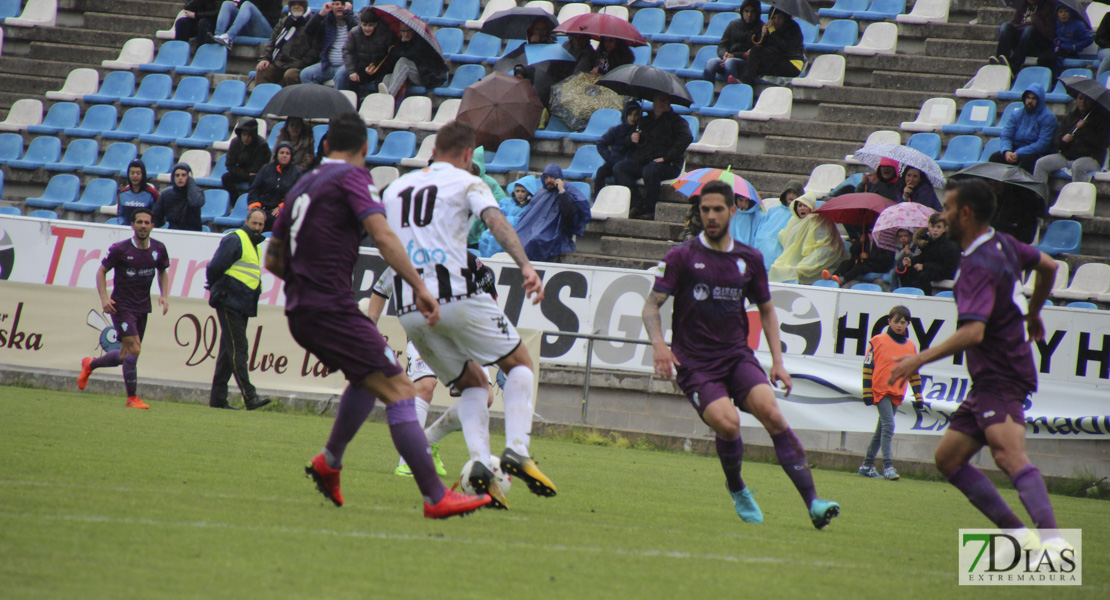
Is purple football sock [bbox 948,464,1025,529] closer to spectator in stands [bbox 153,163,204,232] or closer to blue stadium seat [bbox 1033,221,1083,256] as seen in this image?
blue stadium seat [bbox 1033,221,1083,256]

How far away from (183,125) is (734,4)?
409 inches

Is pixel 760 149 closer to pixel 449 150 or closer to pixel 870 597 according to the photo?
pixel 449 150

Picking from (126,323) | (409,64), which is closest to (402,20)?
(409,64)

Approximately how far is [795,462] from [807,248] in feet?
26.7

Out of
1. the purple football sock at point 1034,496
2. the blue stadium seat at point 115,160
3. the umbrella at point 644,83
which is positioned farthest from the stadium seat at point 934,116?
the blue stadium seat at point 115,160

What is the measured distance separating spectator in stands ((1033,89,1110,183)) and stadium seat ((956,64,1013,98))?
178 centimetres

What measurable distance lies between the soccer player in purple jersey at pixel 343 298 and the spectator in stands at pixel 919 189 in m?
10.3

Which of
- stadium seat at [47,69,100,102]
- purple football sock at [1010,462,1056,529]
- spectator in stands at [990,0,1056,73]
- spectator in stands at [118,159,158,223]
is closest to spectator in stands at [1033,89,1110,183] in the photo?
spectator in stands at [990,0,1056,73]

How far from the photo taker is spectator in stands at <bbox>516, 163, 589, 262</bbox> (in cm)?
1569

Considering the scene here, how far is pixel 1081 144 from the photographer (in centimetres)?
1540

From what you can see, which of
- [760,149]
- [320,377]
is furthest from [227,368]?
[760,149]

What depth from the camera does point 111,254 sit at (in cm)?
1327

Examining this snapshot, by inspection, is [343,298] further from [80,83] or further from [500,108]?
[80,83]

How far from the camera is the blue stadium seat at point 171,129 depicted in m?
20.5
